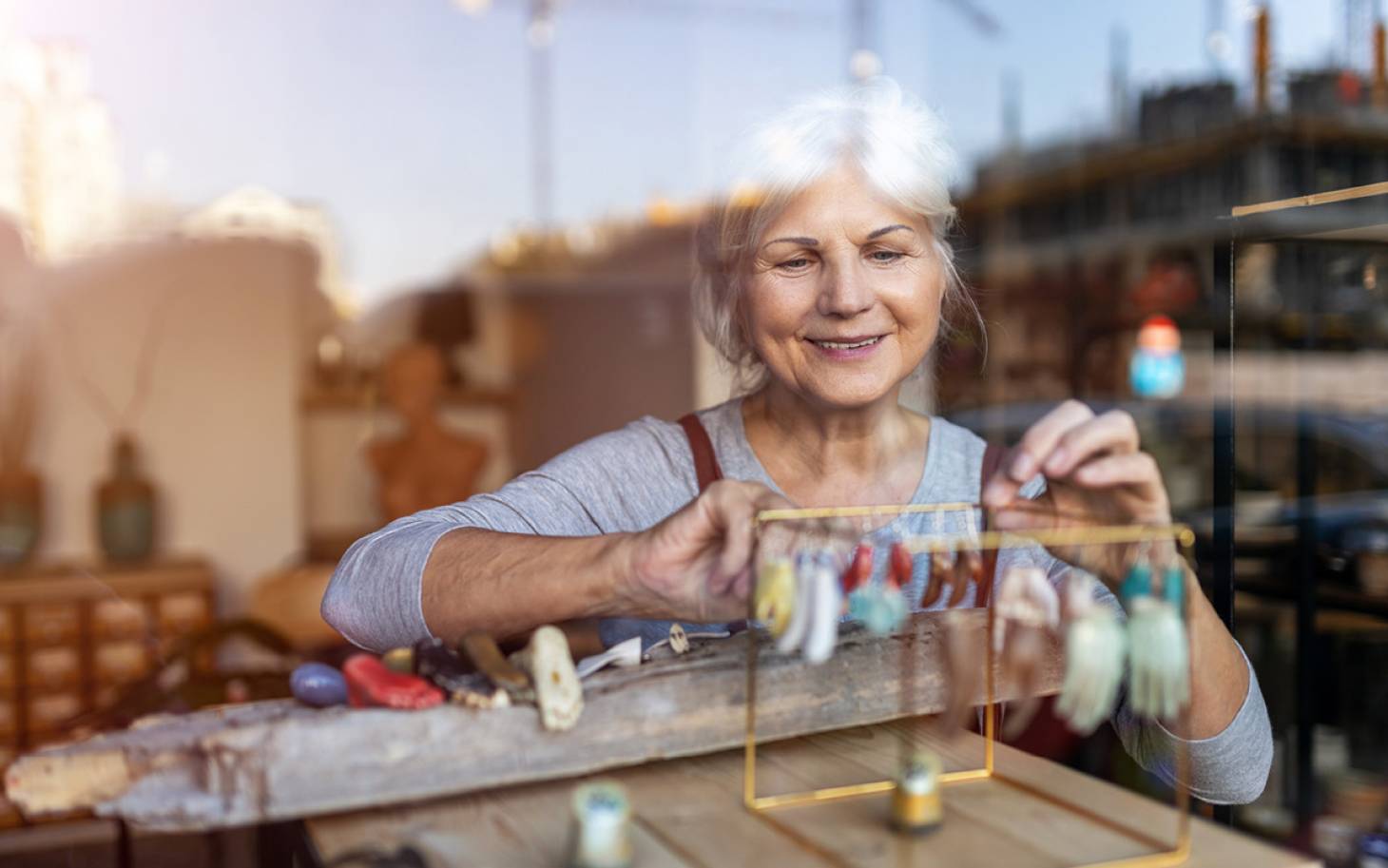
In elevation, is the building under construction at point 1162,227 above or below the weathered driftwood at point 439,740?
above

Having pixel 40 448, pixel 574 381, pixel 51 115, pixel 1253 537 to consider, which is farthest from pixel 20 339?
pixel 1253 537

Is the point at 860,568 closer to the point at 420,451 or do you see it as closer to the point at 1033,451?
the point at 1033,451

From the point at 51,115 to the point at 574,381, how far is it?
187 centimetres

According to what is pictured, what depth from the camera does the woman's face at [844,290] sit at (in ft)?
4.36

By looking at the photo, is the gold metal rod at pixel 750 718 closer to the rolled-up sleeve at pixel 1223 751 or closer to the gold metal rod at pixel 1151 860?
the gold metal rod at pixel 1151 860

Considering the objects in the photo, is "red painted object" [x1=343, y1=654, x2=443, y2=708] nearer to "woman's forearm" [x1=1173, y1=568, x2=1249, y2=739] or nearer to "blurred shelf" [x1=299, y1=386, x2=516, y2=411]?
"woman's forearm" [x1=1173, y1=568, x2=1249, y2=739]

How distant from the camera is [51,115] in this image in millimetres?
3617

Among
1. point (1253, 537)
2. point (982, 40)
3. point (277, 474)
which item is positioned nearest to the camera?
point (1253, 537)

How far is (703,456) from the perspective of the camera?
4.75 feet

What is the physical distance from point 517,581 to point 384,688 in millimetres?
212

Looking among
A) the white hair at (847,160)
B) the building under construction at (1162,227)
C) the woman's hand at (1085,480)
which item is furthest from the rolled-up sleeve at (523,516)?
the building under construction at (1162,227)

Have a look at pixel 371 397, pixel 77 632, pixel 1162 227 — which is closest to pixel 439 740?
pixel 77 632

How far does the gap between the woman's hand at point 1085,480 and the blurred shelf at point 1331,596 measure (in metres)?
1.11

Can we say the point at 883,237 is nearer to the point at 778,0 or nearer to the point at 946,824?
the point at 946,824
